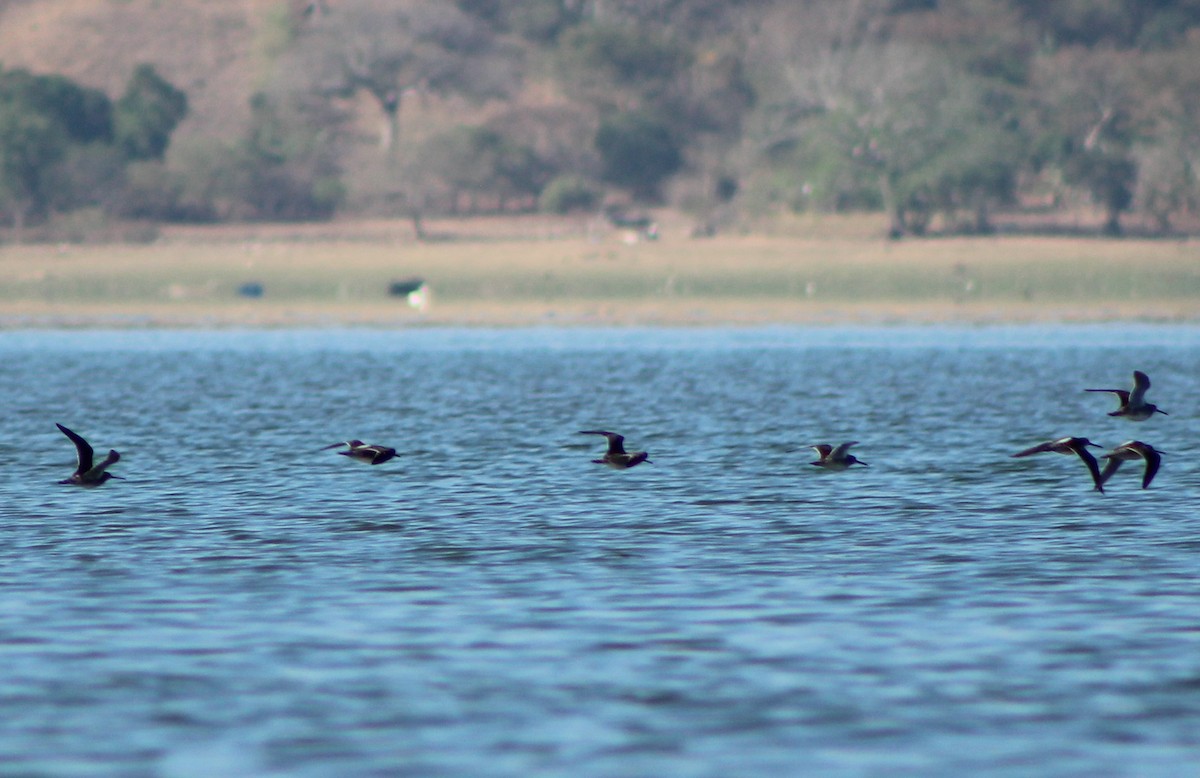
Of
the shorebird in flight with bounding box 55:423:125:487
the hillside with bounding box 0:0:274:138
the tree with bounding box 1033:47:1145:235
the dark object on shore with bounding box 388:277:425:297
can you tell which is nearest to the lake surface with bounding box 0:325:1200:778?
the shorebird in flight with bounding box 55:423:125:487

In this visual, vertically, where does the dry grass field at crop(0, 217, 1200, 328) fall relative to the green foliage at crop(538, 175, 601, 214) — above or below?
below

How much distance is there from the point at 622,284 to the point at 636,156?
27.6 m

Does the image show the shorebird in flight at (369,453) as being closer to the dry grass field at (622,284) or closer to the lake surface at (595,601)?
the lake surface at (595,601)

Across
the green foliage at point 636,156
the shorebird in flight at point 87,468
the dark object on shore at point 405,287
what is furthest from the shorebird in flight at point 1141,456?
the green foliage at point 636,156

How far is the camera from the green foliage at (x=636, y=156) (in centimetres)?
9075

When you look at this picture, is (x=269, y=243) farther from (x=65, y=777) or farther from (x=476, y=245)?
(x=65, y=777)

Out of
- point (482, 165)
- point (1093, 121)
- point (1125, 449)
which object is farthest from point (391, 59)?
point (1125, 449)

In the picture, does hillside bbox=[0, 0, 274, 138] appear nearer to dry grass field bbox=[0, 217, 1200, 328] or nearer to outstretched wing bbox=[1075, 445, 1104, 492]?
dry grass field bbox=[0, 217, 1200, 328]

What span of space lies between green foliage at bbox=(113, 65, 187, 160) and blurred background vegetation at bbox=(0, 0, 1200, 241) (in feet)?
0.53

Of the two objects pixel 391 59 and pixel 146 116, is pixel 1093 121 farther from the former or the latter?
pixel 146 116

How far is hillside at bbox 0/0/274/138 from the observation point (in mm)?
120688

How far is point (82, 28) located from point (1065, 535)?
118m

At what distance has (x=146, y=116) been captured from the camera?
299 feet

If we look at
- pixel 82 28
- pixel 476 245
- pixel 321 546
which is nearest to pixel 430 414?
pixel 321 546
